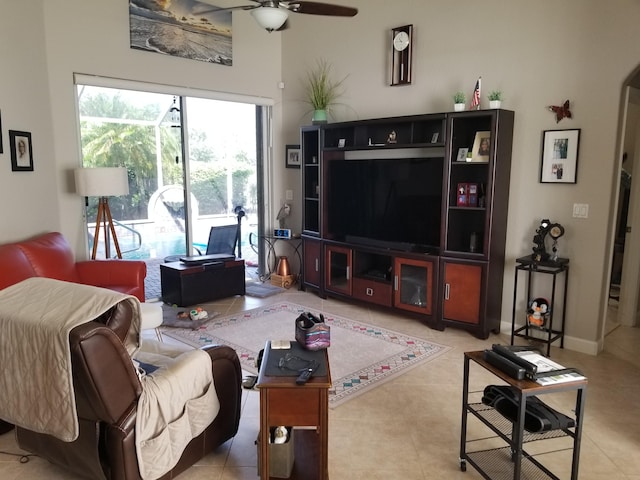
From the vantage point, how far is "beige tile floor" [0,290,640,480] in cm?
233

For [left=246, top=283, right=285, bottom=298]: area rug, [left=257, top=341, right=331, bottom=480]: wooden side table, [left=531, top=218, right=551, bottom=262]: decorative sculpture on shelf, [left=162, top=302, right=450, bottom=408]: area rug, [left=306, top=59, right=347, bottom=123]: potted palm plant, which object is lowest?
[left=162, top=302, right=450, bottom=408]: area rug

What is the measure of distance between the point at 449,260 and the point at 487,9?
2.23 meters

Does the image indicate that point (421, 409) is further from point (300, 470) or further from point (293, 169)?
point (293, 169)

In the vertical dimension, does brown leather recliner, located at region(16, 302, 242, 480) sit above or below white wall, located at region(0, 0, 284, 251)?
below

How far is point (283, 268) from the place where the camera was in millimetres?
5953

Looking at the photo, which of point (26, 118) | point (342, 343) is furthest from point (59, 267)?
point (342, 343)

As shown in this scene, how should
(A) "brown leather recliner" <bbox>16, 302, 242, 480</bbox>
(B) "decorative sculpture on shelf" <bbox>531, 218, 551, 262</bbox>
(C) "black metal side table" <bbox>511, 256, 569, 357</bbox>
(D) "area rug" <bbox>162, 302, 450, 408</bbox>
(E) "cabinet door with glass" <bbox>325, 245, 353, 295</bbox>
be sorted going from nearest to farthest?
(A) "brown leather recliner" <bbox>16, 302, 242, 480</bbox>, (D) "area rug" <bbox>162, 302, 450, 408</bbox>, (C) "black metal side table" <bbox>511, 256, 569, 357</bbox>, (B) "decorative sculpture on shelf" <bbox>531, 218, 551, 262</bbox>, (E) "cabinet door with glass" <bbox>325, 245, 353, 295</bbox>

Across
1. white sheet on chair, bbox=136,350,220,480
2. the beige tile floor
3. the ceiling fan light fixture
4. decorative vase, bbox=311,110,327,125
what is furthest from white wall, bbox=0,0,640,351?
white sheet on chair, bbox=136,350,220,480

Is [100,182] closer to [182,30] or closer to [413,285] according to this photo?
[182,30]

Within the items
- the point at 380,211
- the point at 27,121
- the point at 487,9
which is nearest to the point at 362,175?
the point at 380,211

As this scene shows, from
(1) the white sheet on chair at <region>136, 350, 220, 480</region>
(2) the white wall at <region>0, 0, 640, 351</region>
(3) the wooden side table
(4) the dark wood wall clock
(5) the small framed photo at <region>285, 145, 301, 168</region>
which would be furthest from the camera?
(5) the small framed photo at <region>285, 145, 301, 168</region>

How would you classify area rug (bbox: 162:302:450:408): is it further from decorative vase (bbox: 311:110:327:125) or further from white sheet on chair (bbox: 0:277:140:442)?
decorative vase (bbox: 311:110:327:125)

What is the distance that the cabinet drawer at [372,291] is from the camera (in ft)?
15.4

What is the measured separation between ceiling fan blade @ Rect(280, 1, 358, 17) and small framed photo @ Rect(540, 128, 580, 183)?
1.89m
